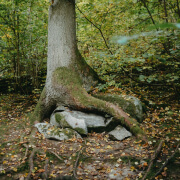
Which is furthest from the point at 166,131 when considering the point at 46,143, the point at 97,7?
the point at 97,7

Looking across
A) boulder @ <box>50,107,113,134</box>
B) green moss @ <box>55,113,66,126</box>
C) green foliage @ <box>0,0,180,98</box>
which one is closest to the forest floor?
boulder @ <box>50,107,113,134</box>

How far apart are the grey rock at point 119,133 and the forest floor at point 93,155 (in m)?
0.14

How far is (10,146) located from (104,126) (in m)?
2.85

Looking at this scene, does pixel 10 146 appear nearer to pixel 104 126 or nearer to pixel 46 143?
pixel 46 143

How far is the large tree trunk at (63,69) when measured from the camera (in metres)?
5.86

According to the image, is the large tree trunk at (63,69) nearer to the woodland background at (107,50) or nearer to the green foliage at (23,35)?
the woodland background at (107,50)

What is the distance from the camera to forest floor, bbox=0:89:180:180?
11.6 ft

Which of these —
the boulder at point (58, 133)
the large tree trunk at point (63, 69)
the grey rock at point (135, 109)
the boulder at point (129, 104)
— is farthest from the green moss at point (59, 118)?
the grey rock at point (135, 109)

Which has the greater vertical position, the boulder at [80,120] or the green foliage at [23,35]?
the green foliage at [23,35]

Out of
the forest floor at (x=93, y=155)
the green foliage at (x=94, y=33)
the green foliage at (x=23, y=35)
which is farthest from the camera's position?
the green foliage at (x=23, y=35)

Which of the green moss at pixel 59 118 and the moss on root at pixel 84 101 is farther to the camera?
the green moss at pixel 59 118

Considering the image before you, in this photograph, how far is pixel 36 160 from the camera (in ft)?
13.0

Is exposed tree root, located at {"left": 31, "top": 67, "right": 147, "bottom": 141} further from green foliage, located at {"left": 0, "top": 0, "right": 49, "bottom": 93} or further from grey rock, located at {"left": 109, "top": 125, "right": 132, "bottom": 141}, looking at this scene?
green foliage, located at {"left": 0, "top": 0, "right": 49, "bottom": 93}

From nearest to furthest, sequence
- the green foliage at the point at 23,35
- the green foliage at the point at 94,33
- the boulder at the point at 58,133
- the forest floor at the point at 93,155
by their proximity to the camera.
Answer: the forest floor at the point at 93,155
the boulder at the point at 58,133
the green foliage at the point at 94,33
the green foliage at the point at 23,35
